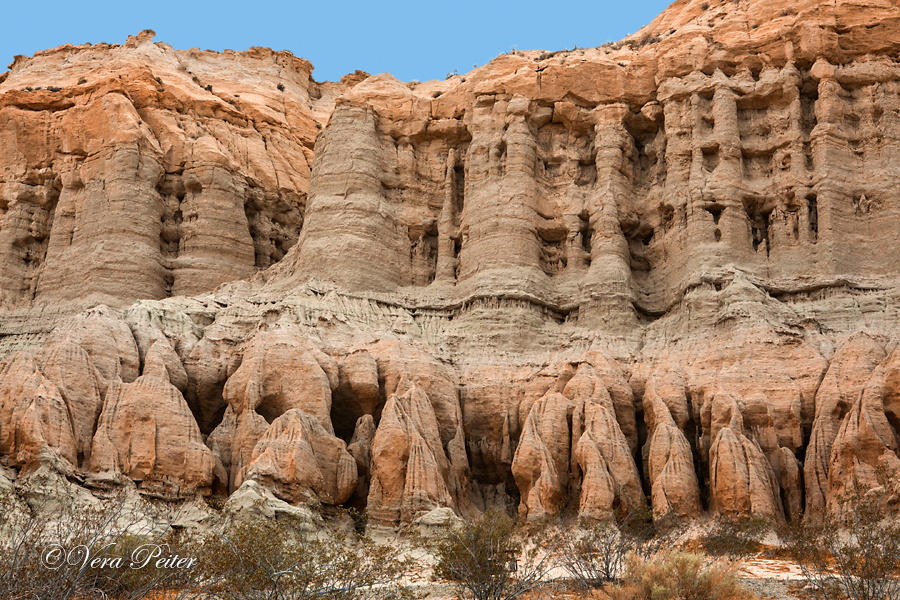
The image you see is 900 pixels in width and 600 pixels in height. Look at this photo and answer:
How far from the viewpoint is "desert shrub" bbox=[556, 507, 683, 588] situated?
28422 mm

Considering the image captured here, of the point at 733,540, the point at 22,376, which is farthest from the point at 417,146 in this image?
the point at 733,540

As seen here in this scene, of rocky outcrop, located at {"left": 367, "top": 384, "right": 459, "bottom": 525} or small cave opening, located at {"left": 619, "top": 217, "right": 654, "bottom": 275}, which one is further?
small cave opening, located at {"left": 619, "top": 217, "right": 654, "bottom": 275}

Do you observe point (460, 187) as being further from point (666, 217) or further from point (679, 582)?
point (679, 582)

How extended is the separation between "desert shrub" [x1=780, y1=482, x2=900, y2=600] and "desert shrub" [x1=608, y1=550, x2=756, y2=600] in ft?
5.80

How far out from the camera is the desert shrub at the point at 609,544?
28422 millimetres

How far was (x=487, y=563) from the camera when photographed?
2723 centimetres

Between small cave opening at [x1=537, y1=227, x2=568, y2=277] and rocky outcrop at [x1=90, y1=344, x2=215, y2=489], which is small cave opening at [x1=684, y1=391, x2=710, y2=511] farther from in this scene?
rocky outcrop at [x1=90, y1=344, x2=215, y2=489]

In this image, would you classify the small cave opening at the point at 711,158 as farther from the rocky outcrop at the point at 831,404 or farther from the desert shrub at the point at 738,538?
the desert shrub at the point at 738,538

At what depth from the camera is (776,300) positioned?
37.5m

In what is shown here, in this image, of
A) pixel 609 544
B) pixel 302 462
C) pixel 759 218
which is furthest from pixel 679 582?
pixel 759 218

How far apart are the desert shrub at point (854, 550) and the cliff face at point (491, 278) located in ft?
3.48

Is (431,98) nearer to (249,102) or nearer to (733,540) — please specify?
(249,102)

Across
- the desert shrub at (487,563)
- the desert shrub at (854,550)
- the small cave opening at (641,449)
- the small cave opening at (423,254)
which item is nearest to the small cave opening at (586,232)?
the small cave opening at (423,254)

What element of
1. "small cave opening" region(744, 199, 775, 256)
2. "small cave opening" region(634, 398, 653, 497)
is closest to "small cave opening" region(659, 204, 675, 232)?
"small cave opening" region(744, 199, 775, 256)
